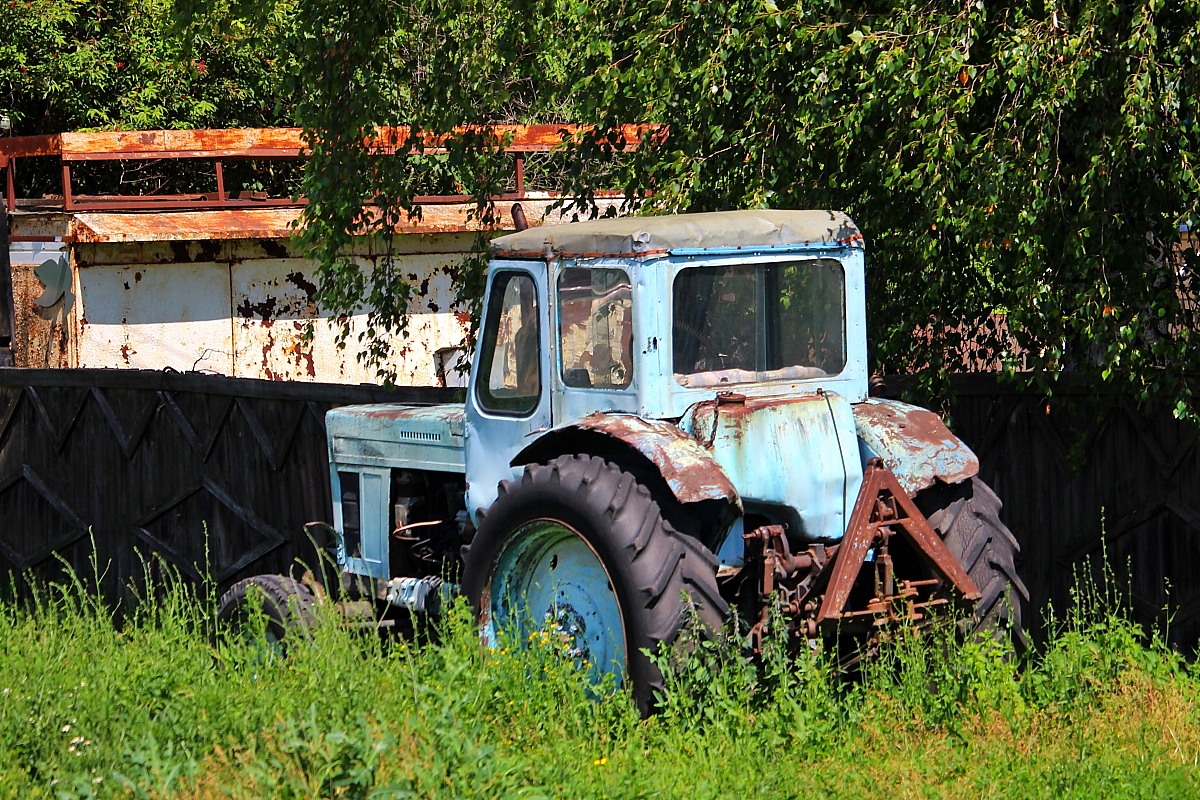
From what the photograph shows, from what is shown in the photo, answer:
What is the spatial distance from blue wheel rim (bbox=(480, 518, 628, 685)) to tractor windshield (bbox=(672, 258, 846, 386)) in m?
Result: 0.85

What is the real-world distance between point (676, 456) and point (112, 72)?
15262 millimetres

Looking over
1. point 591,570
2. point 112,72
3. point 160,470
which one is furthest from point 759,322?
point 112,72

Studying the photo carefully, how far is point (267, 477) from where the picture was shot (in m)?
10.7

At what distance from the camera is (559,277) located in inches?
247

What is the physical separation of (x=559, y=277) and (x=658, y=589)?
1.51m

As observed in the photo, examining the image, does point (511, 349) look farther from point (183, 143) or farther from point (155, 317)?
point (183, 143)

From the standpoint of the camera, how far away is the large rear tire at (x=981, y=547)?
243 inches

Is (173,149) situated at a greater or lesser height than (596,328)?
greater

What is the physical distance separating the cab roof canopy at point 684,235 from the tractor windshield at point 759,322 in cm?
12

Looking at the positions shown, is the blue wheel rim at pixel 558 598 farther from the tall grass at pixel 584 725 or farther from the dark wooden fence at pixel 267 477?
the dark wooden fence at pixel 267 477

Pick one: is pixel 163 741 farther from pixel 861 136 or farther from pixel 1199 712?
pixel 861 136

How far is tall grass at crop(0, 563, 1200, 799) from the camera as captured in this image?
15.8 feet

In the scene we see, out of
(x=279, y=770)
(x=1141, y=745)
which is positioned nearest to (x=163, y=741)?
(x=279, y=770)

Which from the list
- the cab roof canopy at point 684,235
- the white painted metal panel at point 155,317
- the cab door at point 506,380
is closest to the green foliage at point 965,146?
the cab roof canopy at point 684,235
